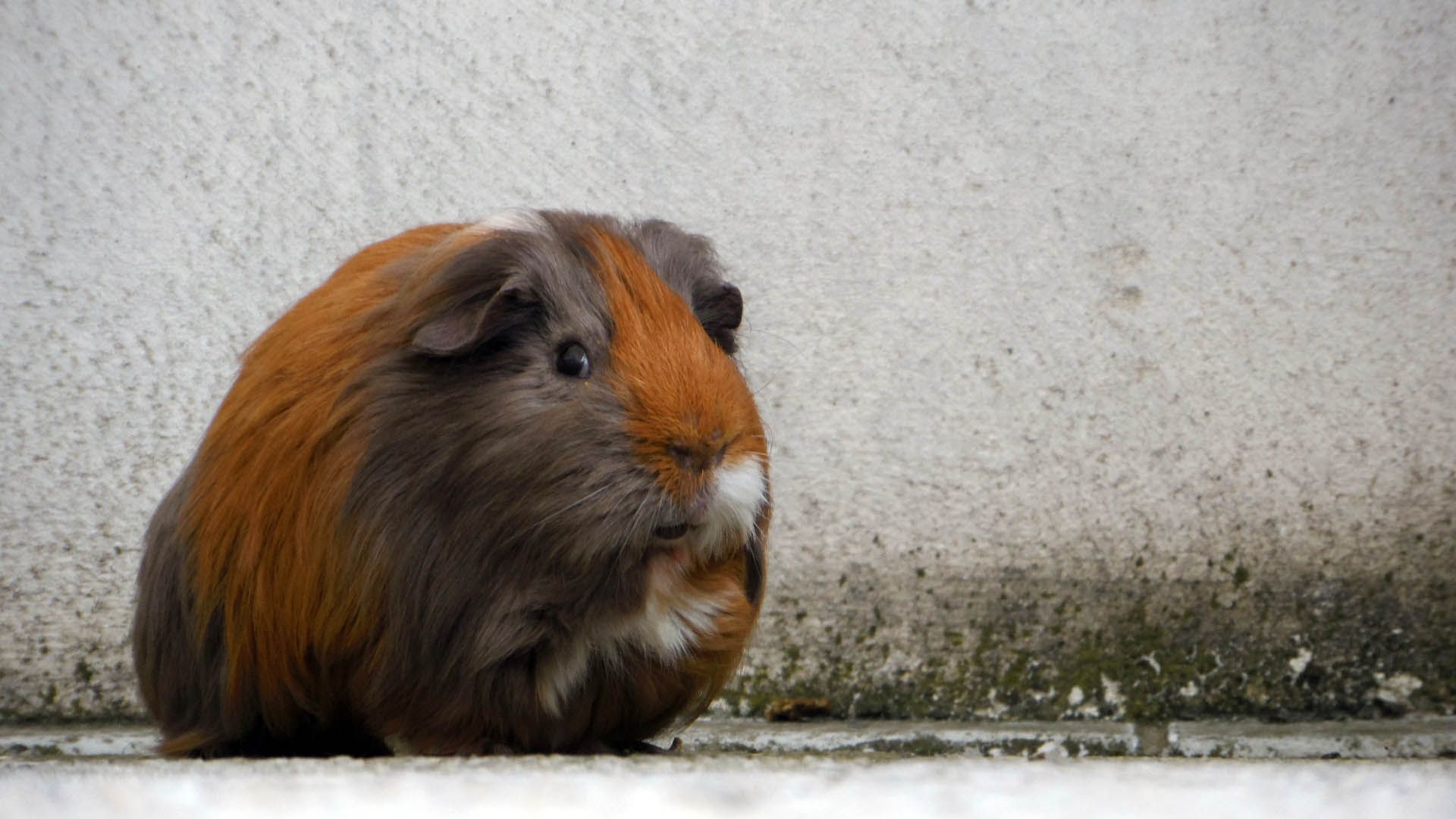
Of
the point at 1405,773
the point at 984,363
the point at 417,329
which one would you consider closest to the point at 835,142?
the point at 984,363

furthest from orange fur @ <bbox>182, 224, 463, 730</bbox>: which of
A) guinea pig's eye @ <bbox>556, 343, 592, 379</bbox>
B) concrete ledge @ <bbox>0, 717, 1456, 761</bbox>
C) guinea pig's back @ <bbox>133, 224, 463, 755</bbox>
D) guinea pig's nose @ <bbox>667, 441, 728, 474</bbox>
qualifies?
concrete ledge @ <bbox>0, 717, 1456, 761</bbox>

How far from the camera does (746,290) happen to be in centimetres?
Answer: 297

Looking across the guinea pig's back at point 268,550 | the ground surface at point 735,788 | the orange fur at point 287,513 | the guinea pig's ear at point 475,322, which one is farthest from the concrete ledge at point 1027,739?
the ground surface at point 735,788

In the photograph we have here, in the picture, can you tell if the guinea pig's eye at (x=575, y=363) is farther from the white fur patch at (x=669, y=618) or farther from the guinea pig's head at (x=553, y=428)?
the white fur patch at (x=669, y=618)

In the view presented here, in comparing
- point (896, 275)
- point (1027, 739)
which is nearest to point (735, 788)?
point (1027, 739)

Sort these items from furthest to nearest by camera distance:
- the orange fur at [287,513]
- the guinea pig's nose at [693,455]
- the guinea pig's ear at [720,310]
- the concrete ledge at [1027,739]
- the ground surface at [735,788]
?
the concrete ledge at [1027,739]
the guinea pig's ear at [720,310]
the orange fur at [287,513]
the guinea pig's nose at [693,455]
the ground surface at [735,788]

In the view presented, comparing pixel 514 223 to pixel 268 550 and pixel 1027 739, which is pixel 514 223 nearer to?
pixel 268 550

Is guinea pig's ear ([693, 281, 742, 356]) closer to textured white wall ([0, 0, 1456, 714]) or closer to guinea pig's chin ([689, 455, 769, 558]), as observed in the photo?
guinea pig's chin ([689, 455, 769, 558])

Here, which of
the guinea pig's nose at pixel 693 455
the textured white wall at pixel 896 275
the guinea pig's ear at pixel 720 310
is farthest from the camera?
the textured white wall at pixel 896 275

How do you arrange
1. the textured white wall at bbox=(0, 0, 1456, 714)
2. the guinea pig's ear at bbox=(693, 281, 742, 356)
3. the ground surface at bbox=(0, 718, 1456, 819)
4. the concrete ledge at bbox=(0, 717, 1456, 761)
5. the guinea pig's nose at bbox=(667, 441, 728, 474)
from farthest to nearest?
the textured white wall at bbox=(0, 0, 1456, 714), the concrete ledge at bbox=(0, 717, 1456, 761), the guinea pig's ear at bbox=(693, 281, 742, 356), the guinea pig's nose at bbox=(667, 441, 728, 474), the ground surface at bbox=(0, 718, 1456, 819)

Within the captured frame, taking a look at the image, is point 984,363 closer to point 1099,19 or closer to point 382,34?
point 1099,19

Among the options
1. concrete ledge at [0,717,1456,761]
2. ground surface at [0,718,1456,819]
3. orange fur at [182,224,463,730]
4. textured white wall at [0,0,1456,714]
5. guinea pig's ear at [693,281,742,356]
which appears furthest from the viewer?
textured white wall at [0,0,1456,714]

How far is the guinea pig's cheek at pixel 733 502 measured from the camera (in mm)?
1738

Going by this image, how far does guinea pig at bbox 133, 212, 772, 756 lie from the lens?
174 cm
